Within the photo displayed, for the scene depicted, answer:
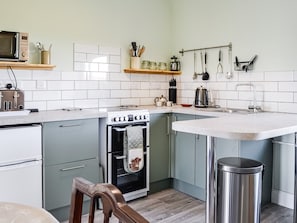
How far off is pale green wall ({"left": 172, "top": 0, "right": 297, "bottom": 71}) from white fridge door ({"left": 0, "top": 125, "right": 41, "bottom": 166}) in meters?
2.30

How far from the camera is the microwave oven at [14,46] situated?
8.54 ft

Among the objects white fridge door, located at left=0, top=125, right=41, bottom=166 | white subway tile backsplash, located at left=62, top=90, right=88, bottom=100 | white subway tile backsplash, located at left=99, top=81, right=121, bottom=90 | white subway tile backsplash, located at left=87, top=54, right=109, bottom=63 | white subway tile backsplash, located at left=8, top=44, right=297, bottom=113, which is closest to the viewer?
white fridge door, located at left=0, top=125, right=41, bottom=166

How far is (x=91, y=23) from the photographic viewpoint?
338 cm

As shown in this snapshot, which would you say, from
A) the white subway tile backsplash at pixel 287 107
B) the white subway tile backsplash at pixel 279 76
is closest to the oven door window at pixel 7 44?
the white subway tile backsplash at pixel 279 76

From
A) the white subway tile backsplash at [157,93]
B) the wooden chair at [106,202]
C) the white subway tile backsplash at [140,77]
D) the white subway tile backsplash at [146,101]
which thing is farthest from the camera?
the white subway tile backsplash at [157,93]

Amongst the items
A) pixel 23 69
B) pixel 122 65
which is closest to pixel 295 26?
pixel 122 65

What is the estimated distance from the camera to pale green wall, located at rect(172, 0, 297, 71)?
9.72ft

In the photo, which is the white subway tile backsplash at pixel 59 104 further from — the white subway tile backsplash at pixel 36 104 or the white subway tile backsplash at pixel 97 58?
the white subway tile backsplash at pixel 97 58

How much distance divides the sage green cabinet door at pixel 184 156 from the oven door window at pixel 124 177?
42 cm

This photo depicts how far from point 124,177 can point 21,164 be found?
1.05 metres

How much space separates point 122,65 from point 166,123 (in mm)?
916

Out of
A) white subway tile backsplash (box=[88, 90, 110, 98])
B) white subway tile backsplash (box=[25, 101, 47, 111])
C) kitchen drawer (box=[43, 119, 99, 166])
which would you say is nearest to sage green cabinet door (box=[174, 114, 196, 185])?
white subway tile backsplash (box=[88, 90, 110, 98])

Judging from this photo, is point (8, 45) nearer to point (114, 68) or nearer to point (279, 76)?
point (114, 68)

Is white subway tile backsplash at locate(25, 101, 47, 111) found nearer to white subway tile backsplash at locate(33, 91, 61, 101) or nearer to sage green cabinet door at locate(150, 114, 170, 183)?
white subway tile backsplash at locate(33, 91, 61, 101)
